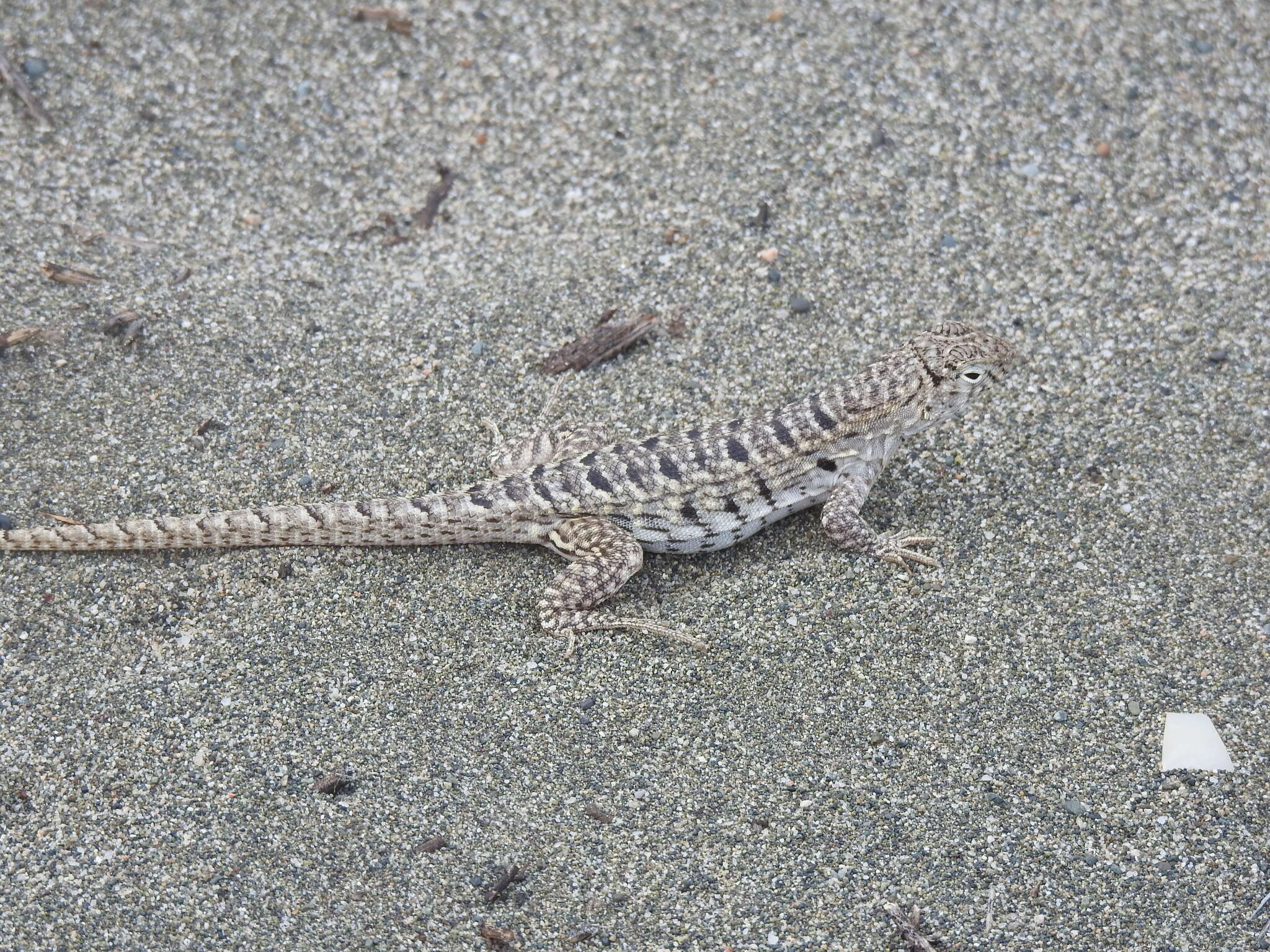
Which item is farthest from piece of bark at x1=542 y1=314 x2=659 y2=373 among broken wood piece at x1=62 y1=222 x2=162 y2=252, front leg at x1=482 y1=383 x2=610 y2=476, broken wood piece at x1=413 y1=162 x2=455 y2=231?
broken wood piece at x1=62 y1=222 x2=162 y2=252

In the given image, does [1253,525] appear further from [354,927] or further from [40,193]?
[40,193]

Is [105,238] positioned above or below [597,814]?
above

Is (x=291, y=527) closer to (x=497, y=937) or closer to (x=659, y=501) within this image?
(x=659, y=501)

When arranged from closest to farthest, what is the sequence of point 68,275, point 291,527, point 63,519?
point 291,527 → point 63,519 → point 68,275

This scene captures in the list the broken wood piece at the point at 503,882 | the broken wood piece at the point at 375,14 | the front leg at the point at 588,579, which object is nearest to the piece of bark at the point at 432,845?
the broken wood piece at the point at 503,882

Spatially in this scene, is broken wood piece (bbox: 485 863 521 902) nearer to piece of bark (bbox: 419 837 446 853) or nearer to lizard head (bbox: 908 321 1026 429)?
piece of bark (bbox: 419 837 446 853)

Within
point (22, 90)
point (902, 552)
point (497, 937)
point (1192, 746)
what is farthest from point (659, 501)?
point (22, 90)
